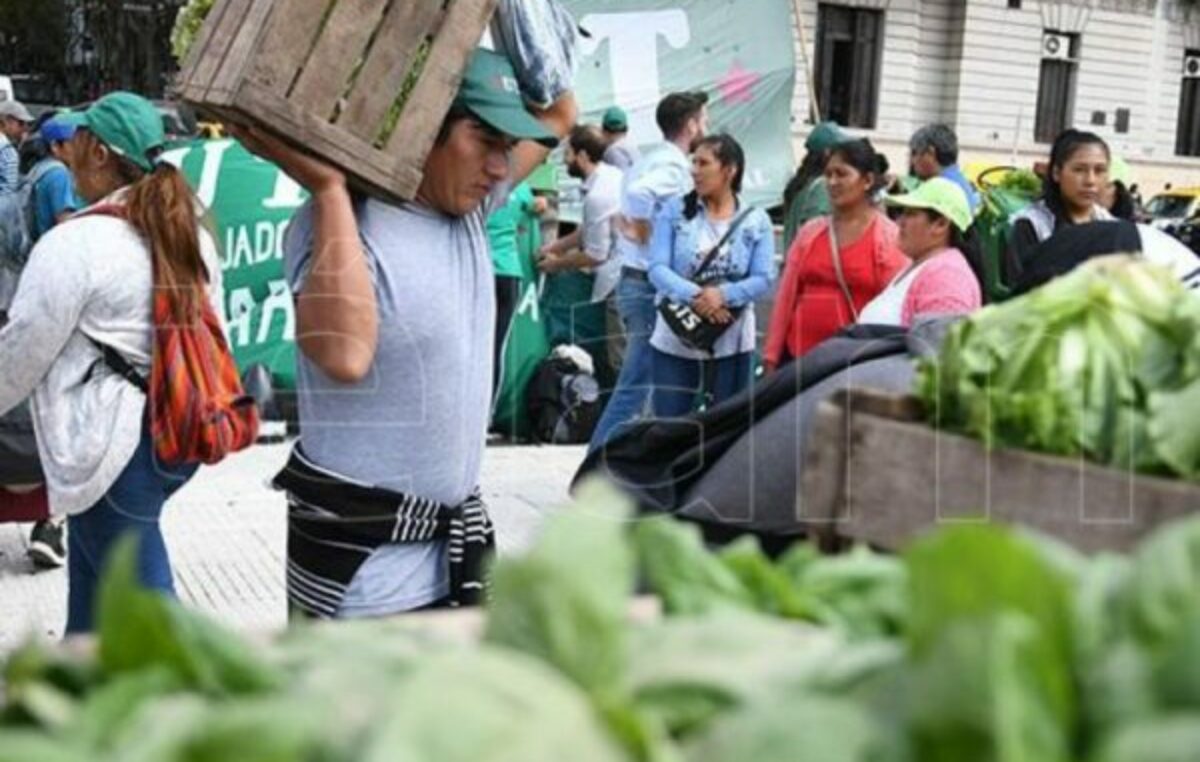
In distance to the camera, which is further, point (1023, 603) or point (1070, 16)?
point (1070, 16)

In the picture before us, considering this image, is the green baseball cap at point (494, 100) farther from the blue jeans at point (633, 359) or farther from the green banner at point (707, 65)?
the green banner at point (707, 65)

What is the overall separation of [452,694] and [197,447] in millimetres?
3455

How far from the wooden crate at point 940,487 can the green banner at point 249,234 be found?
292 inches

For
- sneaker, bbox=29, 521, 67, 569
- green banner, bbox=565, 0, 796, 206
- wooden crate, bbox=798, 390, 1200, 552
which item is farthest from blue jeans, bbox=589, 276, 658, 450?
green banner, bbox=565, 0, 796, 206

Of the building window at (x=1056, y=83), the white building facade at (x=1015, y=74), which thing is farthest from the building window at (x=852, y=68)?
the building window at (x=1056, y=83)

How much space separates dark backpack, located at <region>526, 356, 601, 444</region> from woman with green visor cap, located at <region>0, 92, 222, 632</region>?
5.17 metres

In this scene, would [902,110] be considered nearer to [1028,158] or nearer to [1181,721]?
[1028,158]

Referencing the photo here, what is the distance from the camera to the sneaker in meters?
6.68

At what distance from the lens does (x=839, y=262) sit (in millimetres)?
6645

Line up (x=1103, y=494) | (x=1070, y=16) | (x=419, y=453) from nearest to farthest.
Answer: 1. (x=1103, y=494)
2. (x=419, y=453)
3. (x=1070, y=16)

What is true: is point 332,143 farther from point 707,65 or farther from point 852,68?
point 852,68

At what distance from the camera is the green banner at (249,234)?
31.0 ft

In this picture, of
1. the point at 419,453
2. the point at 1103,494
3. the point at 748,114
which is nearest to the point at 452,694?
the point at 1103,494

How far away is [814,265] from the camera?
6.70 m
